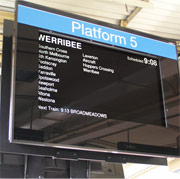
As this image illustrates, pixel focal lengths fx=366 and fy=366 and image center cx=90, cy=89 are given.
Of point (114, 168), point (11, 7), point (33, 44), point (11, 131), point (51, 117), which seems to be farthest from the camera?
point (11, 7)

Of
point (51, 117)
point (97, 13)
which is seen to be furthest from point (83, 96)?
point (97, 13)

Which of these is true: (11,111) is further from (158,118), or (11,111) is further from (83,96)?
(158,118)

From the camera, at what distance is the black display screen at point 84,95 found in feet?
7.68

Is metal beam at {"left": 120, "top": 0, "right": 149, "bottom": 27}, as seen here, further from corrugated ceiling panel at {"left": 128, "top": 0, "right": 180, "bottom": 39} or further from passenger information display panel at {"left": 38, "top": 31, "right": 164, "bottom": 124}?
passenger information display panel at {"left": 38, "top": 31, "right": 164, "bottom": 124}

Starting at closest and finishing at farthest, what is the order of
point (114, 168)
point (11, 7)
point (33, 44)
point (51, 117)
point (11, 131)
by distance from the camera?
point (11, 131) → point (51, 117) → point (33, 44) → point (114, 168) → point (11, 7)

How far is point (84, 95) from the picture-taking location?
2.56 metres

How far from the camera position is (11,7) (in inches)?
141

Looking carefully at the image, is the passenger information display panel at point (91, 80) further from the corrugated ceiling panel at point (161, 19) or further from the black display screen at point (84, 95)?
the corrugated ceiling panel at point (161, 19)

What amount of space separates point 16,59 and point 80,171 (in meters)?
0.90

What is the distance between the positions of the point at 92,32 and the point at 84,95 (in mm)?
574

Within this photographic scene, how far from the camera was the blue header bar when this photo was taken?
8.67 feet

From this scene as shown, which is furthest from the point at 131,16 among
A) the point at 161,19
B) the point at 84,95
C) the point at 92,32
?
the point at 84,95

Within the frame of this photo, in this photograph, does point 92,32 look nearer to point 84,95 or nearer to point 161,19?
point 84,95

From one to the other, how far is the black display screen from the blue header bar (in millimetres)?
53
